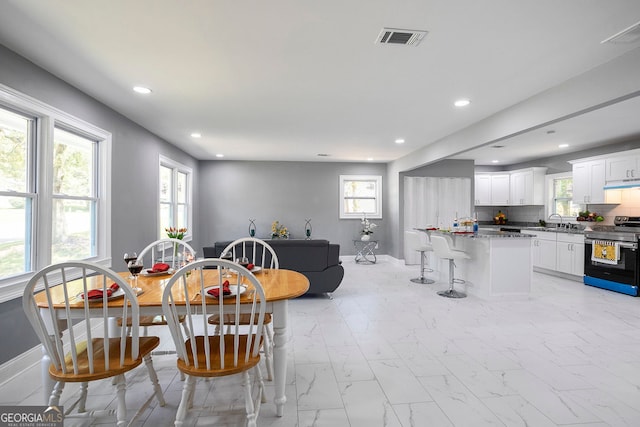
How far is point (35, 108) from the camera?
2.71 metres

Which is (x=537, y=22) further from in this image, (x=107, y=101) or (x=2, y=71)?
(x=107, y=101)

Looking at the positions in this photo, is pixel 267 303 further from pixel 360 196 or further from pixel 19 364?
pixel 360 196

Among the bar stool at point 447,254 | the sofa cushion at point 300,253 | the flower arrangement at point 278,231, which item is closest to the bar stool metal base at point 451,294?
the bar stool at point 447,254

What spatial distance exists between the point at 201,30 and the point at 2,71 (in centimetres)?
152

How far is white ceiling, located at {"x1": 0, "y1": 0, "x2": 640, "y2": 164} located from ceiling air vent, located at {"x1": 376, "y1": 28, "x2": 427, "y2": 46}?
5 cm

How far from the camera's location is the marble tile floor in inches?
83.2

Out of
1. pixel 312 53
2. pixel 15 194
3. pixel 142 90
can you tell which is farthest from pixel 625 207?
pixel 15 194

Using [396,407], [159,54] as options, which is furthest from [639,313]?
[159,54]

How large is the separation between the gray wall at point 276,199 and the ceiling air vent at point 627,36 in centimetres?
611

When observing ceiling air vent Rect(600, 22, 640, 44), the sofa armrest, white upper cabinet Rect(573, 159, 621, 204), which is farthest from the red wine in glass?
white upper cabinet Rect(573, 159, 621, 204)

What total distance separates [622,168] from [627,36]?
4.27 m

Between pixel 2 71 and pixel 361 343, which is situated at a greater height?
pixel 2 71

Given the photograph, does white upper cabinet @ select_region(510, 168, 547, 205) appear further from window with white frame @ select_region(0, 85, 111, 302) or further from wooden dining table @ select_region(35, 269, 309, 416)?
window with white frame @ select_region(0, 85, 111, 302)

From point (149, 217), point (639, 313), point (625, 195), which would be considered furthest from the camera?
point (625, 195)
